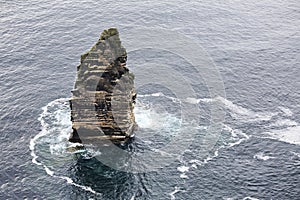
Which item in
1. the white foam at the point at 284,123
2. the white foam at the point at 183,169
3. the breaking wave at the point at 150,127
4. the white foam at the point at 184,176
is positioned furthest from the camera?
the white foam at the point at 284,123

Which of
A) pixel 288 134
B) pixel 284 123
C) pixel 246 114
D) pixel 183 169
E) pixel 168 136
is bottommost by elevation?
pixel 183 169

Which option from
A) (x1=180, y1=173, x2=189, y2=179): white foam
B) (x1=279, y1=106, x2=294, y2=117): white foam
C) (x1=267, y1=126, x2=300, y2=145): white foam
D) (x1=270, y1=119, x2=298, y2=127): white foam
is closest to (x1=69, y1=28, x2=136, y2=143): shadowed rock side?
(x1=180, y1=173, x2=189, y2=179): white foam

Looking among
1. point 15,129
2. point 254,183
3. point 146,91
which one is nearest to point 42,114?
point 15,129

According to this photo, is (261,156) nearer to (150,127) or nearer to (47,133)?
(150,127)

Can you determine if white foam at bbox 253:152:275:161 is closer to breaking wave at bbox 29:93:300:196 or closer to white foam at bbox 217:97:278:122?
breaking wave at bbox 29:93:300:196

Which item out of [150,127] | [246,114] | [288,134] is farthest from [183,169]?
[288,134]

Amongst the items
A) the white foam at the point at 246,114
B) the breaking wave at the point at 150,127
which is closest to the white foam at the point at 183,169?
the breaking wave at the point at 150,127

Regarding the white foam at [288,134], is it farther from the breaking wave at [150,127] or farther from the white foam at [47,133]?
the white foam at [47,133]
